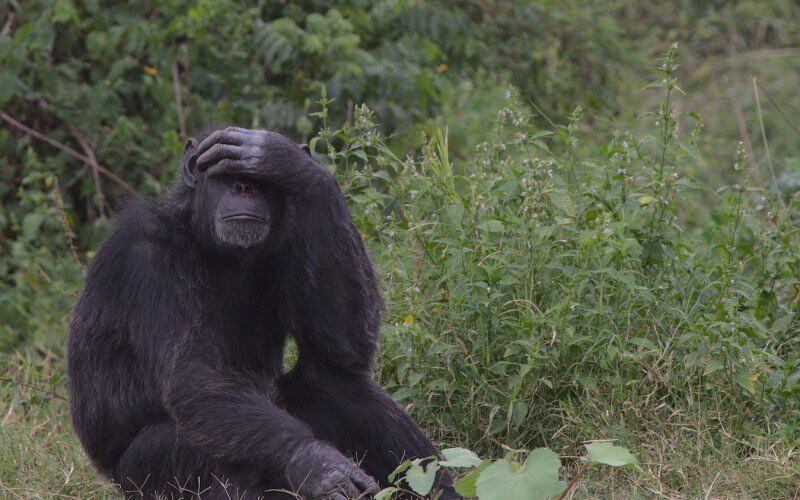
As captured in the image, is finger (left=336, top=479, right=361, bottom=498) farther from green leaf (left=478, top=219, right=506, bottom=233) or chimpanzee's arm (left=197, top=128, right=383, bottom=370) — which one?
green leaf (left=478, top=219, right=506, bottom=233)

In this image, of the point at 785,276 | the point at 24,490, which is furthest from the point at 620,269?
the point at 24,490

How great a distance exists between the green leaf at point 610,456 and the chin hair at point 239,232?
4.63 ft

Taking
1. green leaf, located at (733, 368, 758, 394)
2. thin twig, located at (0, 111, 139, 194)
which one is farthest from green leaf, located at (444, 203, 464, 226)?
thin twig, located at (0, 111, 139, 194)

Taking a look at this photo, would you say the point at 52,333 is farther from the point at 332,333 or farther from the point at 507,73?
the point at 507,73

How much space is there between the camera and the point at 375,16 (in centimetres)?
809

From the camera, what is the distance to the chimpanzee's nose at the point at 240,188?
417 cm

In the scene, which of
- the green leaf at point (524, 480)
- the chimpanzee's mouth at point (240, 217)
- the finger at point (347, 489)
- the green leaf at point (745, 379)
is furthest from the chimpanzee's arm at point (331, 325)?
the green leaf at point (745, 379)

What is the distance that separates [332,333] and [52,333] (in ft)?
10.1

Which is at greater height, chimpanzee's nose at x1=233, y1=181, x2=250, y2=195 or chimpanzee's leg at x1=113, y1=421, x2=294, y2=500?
chimpanzee's nose at x1=233, y1=181, x2=250, y2=195

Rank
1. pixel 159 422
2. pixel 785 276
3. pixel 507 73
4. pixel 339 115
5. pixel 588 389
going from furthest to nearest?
pixel 507 73
pixel 339 115
pixel 785 276
pixel 588 389
pixel 159 422

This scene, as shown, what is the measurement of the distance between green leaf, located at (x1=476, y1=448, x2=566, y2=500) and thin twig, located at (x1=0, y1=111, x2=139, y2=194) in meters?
4.64

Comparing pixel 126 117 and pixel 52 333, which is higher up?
pixel 126 117

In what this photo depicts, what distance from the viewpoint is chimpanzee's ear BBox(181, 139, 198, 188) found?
433cm

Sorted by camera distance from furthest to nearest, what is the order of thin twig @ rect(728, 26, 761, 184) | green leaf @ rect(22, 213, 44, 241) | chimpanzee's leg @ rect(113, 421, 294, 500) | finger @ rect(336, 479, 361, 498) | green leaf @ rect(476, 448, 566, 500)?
thin twig @ rect(728, 26, 761, 184) → green leaf @ rect(22, 213, 44, 241) → chimpanzee's leg @ rect(113, 421, 294, 500) → finger @ rect(336, 479, 361, 498) → green leaf @ rect(476, 448, 566, 500)
